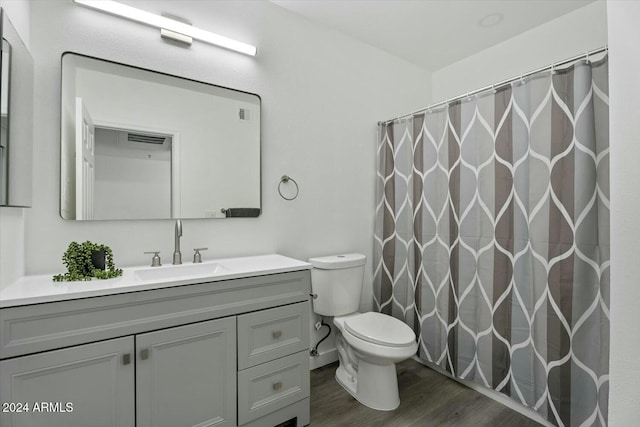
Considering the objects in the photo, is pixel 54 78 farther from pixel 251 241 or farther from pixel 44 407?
pixel 44 407

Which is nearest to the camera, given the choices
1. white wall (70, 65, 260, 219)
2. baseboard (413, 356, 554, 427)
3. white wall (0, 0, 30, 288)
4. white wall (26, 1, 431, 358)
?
white wall (0, 0, 30, 288)

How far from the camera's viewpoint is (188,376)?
133cm

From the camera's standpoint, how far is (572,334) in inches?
59.3

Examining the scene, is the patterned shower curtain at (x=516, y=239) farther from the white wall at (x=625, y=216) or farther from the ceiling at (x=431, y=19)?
the white wall at (x=625, y=216)

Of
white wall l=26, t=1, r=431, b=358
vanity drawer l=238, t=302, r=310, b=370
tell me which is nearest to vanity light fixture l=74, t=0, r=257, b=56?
white wall l=26, t=1, r=431, b=358

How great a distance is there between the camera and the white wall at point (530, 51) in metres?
1.98

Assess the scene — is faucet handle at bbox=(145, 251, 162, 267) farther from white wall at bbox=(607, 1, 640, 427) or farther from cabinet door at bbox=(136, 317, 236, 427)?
white wall at bbox=(607, 1, 640, 427)

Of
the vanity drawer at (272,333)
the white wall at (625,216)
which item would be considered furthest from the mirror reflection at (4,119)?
the white wall at (625,216)

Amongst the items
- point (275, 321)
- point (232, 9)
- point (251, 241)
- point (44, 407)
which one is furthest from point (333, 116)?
point (44, 407)

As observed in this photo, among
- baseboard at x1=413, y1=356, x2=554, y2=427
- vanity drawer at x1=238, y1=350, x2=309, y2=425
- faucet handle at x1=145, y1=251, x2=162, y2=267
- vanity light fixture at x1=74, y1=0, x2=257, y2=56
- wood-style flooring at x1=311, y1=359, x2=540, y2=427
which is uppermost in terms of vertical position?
vanity light fixture at x1=74, y1=0, x2=257, y2=56

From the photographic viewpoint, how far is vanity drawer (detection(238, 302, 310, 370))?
1.47 m

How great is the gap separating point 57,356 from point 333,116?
207cm

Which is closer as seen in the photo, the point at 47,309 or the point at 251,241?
the point at 47,309

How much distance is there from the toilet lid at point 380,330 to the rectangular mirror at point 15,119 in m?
1.76
